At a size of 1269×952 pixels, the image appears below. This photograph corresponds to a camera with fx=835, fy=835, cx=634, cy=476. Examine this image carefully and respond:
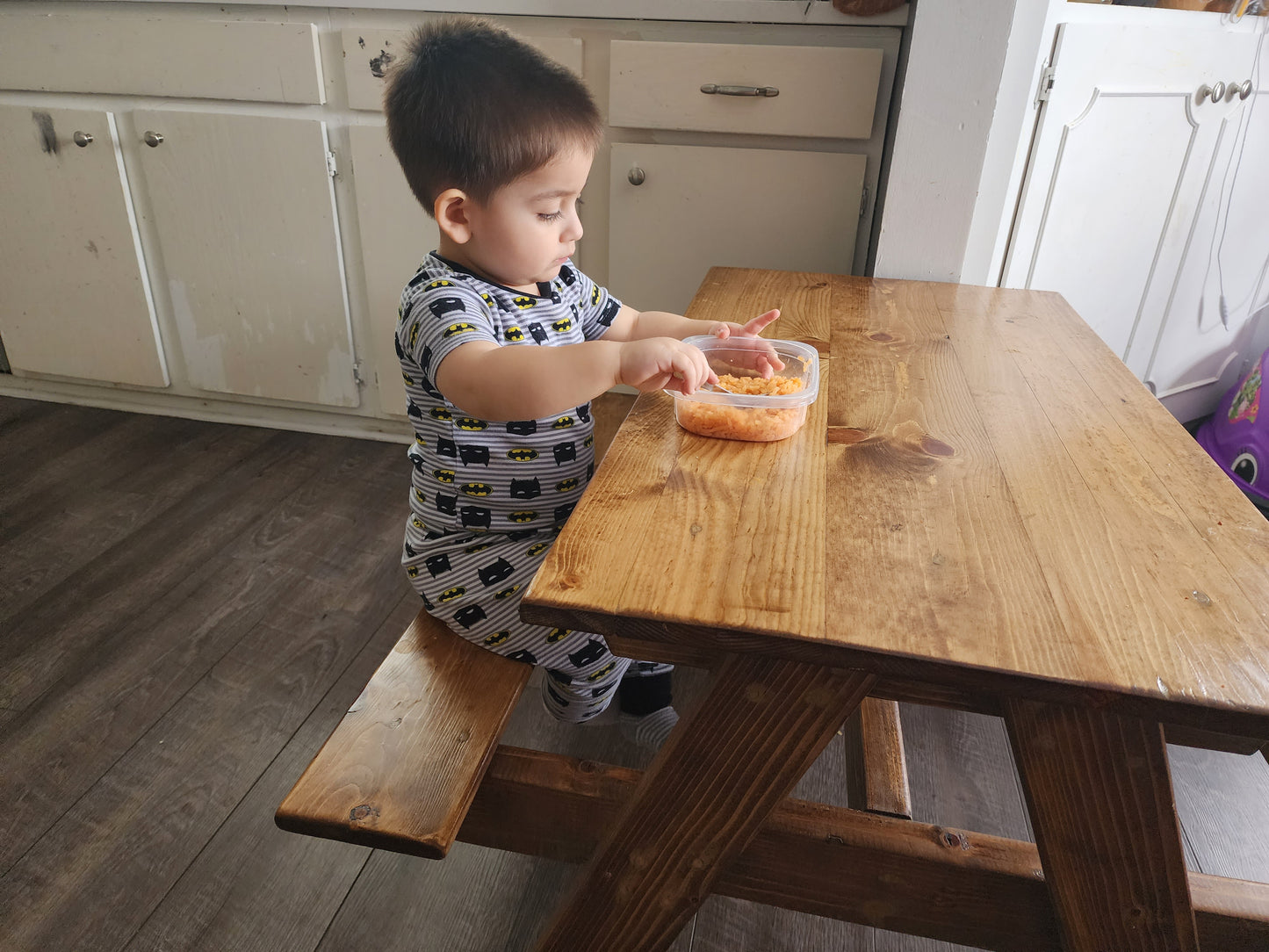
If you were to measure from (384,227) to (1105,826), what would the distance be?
167cm

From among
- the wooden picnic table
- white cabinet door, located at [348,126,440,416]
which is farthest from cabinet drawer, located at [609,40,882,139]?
Result: the wooden picnic table

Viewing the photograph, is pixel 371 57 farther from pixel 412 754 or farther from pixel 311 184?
pixel 412 754

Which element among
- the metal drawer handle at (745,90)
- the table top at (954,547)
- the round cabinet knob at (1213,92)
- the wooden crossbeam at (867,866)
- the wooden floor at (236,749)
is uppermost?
the round cabinet knob at (1213,92)

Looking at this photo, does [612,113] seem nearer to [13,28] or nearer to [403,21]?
[403,21]

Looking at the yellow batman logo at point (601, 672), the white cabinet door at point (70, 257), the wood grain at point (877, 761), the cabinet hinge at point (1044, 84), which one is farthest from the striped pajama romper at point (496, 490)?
the white cabinet door at point (70, 257)

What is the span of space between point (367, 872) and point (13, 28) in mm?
1860

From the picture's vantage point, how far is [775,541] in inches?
21.8

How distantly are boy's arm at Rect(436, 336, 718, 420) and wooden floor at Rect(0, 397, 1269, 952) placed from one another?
53cm

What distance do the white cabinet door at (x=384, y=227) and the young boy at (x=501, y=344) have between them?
0.91 meters

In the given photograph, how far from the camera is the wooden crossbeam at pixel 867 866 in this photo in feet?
2.34

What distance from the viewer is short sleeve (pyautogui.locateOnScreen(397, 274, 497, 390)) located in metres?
0.73

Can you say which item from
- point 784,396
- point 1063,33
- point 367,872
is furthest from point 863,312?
point 367,872

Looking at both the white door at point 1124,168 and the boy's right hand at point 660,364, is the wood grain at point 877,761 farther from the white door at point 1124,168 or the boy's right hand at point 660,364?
the white door at point 1124,168

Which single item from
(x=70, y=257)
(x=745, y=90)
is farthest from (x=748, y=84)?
(x=70, y=257)
